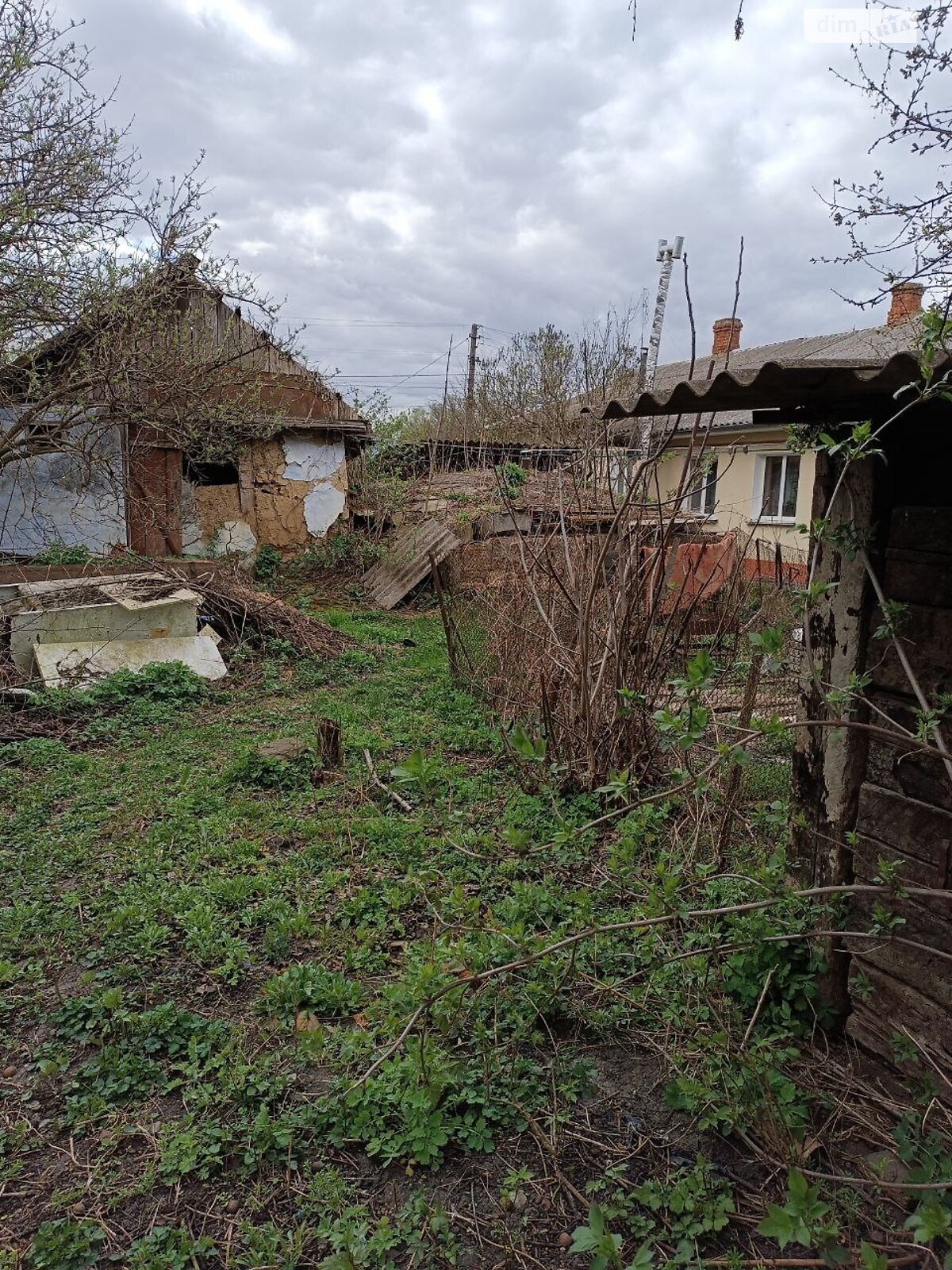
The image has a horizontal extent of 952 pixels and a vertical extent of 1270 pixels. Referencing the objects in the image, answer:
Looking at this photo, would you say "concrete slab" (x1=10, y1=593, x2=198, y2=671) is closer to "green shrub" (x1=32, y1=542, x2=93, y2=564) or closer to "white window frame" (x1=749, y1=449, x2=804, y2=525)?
"green shrub" (x1=32, y1=542, x2=93, y2=564)

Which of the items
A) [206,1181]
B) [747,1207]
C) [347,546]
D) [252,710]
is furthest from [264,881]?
[347,546]

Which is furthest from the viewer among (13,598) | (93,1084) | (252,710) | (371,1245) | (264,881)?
(13,598)

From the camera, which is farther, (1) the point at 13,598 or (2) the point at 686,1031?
(1) the point at 13,598

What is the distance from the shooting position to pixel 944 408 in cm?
221

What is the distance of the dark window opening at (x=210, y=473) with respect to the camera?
45.1ft

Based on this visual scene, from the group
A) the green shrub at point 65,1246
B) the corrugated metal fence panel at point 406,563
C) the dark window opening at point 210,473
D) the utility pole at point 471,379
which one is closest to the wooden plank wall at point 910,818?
the green shrub at point 65,1246

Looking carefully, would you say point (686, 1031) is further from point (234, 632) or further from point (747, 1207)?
point (234, 632)

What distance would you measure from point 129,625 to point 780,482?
41.4 ft

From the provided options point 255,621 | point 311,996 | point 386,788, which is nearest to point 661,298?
point 255,621

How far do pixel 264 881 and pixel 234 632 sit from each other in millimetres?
5398

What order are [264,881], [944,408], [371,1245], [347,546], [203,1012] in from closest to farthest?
[371,1245]
[944,408]
[203,1012]
[264,881]
[347,546]

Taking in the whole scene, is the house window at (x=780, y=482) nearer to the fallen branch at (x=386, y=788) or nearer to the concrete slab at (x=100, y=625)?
the concrete slab at (x=100, y=625)

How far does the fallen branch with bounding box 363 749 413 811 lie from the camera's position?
4.83m

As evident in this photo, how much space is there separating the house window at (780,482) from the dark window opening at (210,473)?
10.4 metres
